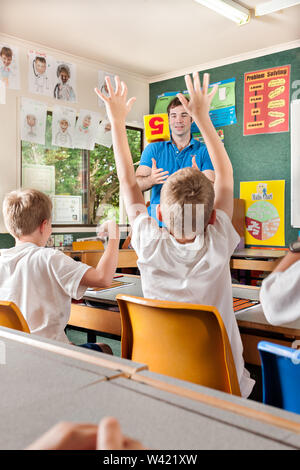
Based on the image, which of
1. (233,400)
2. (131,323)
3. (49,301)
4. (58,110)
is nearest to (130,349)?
(131,323)

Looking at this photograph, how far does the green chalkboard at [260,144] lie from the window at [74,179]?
1280mm

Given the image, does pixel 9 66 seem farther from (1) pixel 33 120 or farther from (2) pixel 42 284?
(2) pixel 42 284

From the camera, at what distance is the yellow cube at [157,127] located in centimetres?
301

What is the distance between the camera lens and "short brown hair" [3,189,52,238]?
4.77ft

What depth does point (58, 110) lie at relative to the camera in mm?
4441

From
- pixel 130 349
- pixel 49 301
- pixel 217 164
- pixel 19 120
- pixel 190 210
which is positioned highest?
pixel 19 120

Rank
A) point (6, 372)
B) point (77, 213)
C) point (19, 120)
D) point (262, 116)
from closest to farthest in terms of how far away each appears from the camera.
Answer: point (6, 372), point (19, 120), point (262, 116), point (77, 213)

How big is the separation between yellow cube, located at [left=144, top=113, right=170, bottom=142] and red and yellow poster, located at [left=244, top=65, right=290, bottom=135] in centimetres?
168

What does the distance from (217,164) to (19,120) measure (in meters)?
3.16

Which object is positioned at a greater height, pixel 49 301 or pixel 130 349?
pixel 49 301

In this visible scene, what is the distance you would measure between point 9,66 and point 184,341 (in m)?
3.72

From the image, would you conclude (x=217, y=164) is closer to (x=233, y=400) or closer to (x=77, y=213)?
(x=233, y=400)

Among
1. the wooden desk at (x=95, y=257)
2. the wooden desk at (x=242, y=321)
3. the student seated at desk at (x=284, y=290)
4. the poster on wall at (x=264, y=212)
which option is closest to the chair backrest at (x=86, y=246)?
the wooden desk at (x=95, y=257)

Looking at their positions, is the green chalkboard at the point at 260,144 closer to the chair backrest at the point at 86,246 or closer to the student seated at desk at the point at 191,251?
the chair backrest at the point at 86,246
